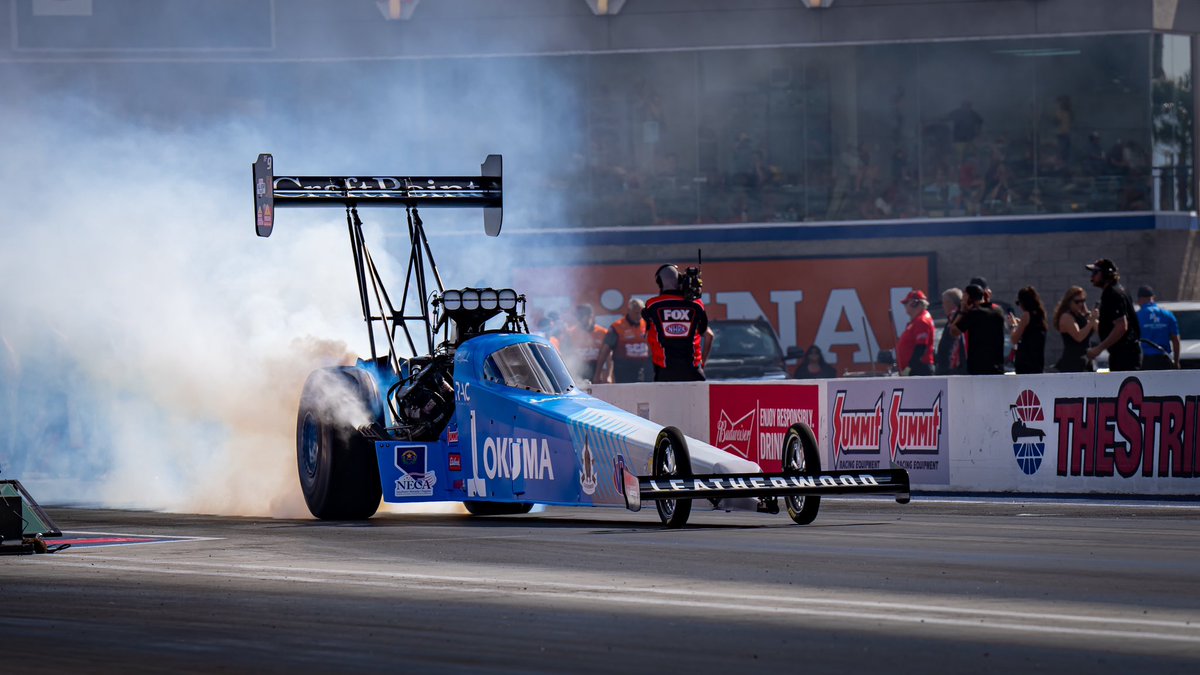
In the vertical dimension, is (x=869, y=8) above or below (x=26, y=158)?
above

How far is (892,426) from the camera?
62.7 ft

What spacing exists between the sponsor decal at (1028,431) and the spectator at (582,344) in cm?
753

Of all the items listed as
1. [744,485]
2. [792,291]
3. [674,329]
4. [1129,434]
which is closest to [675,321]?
[674,329]

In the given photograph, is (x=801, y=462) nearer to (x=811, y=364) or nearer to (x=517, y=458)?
(x=517, y=458)

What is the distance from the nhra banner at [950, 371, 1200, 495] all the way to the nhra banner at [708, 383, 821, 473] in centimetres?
181

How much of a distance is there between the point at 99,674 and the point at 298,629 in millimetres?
1234

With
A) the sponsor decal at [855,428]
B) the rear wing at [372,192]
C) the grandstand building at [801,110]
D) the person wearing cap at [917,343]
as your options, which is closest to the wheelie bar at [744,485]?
the rear wing at [372,192]

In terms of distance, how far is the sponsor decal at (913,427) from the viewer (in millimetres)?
18750

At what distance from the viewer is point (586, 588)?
947 cm

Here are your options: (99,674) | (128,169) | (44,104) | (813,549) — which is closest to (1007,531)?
(813,549)

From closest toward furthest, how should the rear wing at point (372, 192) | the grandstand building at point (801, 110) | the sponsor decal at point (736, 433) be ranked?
→ the rear wing at point (372, 192) < the sponsor decal at point (736, 433) < the grandstand building at point (801, 110)

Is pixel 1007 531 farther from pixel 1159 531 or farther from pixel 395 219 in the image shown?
pixel 395 219

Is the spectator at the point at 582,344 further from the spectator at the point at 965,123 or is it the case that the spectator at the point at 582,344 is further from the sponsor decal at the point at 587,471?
the spectator at the point at 965,123

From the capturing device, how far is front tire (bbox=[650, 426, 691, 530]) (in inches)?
480
